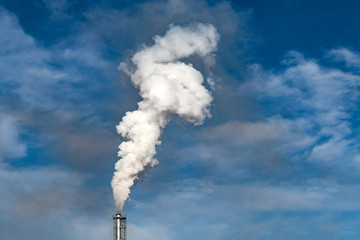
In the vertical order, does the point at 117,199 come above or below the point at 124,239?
above

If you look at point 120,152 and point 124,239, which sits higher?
point 120,152

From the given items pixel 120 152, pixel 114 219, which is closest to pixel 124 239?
pixel 114 219

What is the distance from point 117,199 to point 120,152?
30.7 feet

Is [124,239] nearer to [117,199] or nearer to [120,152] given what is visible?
[117,199]

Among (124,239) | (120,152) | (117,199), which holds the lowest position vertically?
(124,239)

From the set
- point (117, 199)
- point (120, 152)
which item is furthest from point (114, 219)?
point (120, 152)

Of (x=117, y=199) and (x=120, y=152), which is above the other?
(x=120, y=152)

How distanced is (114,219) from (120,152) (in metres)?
13.1

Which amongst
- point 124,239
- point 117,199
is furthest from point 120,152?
point 124,239

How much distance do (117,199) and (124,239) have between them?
25.7ft

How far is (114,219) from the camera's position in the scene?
91562 mm

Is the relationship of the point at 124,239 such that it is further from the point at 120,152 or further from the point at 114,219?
the point at 120,152

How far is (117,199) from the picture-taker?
9256 centimetres
